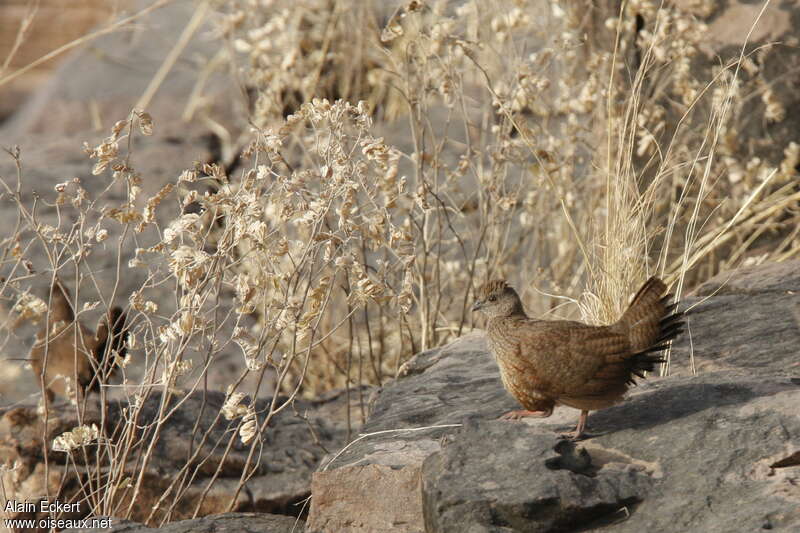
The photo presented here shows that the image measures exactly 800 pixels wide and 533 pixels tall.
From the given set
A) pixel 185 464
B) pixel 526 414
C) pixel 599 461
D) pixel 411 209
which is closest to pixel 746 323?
pixel 526 414

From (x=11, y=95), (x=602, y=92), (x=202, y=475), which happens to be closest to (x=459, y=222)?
(x=602, y=92)

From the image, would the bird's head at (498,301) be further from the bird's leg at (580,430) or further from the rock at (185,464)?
the rock at (185,464)

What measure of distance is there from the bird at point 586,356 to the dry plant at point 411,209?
1.76 feet

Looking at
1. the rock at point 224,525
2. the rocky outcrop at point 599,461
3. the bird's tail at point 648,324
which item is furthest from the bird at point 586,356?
the rock at point 224,525

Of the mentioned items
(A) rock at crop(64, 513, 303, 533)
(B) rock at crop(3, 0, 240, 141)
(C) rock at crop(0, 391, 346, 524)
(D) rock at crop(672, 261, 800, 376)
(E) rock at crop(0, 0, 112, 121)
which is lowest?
(C) rock at crop(0, 391, 346, 524)

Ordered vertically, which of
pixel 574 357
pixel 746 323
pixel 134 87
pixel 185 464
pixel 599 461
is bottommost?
pixel 185 464

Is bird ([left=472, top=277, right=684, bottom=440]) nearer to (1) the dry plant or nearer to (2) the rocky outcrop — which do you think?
(2) the rocky outcrop

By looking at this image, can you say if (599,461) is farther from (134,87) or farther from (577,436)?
(134,87)

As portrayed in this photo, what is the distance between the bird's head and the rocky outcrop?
1.11ft

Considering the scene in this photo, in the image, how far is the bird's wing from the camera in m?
3.07

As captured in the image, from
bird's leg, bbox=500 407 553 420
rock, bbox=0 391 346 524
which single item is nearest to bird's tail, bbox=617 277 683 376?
bird's leg, bbox=500 407 553 420

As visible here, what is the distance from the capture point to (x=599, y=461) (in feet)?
9.59

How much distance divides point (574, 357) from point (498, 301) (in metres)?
0.44

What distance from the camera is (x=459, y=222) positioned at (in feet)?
21.1
